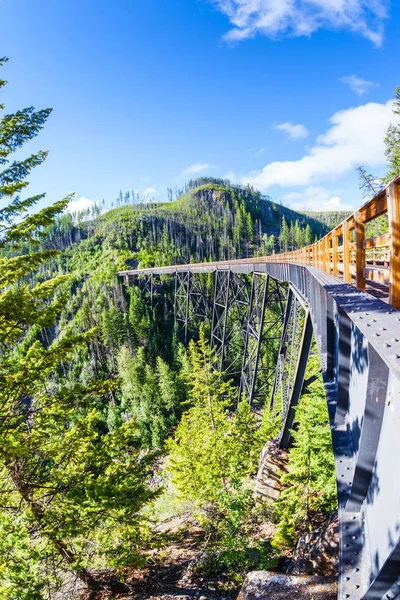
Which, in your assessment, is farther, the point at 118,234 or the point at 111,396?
the point at 118,234

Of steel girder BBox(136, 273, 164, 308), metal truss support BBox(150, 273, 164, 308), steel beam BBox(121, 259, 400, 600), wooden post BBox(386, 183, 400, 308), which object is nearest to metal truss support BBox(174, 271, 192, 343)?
metal truss support BBox(150, 273, 164, 308)

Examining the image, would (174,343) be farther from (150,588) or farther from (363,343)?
(363,343)

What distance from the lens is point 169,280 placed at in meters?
65.4

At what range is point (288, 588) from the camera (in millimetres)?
4027

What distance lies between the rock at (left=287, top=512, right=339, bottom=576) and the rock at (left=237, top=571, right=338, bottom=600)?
1.64 m

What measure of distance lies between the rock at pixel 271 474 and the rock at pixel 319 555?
133 inches

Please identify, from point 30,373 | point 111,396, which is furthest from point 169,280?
point 30,373

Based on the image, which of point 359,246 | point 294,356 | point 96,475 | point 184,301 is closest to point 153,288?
point 184,301

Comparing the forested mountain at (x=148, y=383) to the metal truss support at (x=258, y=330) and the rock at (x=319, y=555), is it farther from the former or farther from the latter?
the metal truss support at (x=258, y=330)

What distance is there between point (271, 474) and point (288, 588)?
6.57 meters

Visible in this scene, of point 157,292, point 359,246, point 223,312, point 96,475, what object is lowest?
point 96,475

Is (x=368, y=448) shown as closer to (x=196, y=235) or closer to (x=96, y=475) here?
(x=96, y=475)

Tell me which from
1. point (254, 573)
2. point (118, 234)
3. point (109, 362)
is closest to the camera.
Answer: point (254, 573)

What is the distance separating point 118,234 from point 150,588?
3806 inches
